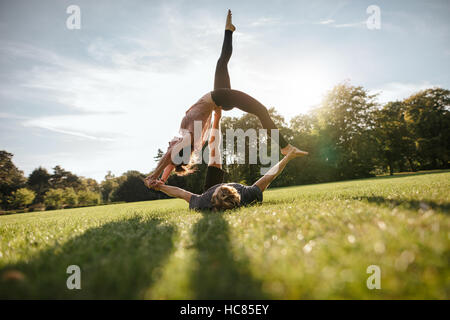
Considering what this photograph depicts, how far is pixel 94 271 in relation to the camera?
120 centimetres

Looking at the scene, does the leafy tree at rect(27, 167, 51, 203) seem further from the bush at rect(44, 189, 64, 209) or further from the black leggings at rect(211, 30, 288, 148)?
the black leggings at rect(211, 30, 288, 148)

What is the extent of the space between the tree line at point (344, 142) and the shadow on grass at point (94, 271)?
97.7 ft

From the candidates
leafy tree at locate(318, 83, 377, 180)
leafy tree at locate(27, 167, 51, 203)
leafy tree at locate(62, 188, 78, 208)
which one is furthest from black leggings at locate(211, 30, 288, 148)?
leafy tree at locate(27, 167, 51, 203)

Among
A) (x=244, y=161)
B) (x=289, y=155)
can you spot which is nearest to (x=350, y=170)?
(x=244, y=161)

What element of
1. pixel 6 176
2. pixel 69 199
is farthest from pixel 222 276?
pixel 6 176

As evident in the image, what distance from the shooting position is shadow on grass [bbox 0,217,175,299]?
1.02 m

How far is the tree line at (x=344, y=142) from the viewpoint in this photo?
32.7 metres

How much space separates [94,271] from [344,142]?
1530 inches

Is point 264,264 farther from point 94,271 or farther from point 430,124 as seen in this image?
point 430,124

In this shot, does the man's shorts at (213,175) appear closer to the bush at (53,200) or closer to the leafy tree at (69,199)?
the bush at (53,200)

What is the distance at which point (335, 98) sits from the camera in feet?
116

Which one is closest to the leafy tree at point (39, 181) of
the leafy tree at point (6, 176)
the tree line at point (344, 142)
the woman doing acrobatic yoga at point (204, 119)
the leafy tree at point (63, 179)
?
the leafy tree at point (63, 179)

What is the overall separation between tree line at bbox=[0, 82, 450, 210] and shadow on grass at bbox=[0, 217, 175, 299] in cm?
2977
